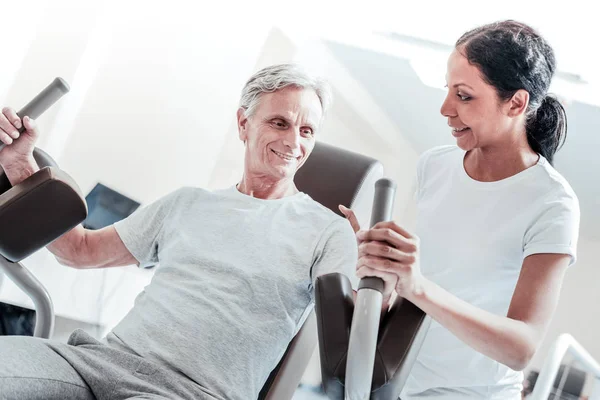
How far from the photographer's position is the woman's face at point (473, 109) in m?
1.31

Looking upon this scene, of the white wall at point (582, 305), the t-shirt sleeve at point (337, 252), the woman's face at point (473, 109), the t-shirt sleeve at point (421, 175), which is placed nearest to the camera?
the woman's face at point (473, 109)

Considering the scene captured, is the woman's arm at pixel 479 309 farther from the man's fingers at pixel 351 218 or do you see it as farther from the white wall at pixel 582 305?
the white wall at pixel 582 305

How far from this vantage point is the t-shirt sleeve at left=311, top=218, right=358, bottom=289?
4.66ft

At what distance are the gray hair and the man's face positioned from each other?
12 mm

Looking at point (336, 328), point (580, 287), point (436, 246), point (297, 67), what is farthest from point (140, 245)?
point (580, 287)

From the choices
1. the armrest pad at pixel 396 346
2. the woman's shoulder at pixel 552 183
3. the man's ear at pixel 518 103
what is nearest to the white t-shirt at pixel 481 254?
the woman's shoulder at pixel 552 183

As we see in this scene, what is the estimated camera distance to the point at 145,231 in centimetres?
164

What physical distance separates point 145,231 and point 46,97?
41 centimetres

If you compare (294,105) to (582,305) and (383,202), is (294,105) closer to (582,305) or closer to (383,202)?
(383,202)

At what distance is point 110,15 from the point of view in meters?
2.79

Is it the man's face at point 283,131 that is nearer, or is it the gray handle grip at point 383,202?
the gray handle grip at point 383,202

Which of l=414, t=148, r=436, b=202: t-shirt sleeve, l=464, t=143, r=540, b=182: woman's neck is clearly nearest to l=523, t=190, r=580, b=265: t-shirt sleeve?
l=464, t=143, r=540, b=182: woman's neck

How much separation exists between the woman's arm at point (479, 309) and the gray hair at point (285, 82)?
652 millimetres

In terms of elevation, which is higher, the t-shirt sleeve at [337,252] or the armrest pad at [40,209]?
the t-shirt sleeve at [337,252]
